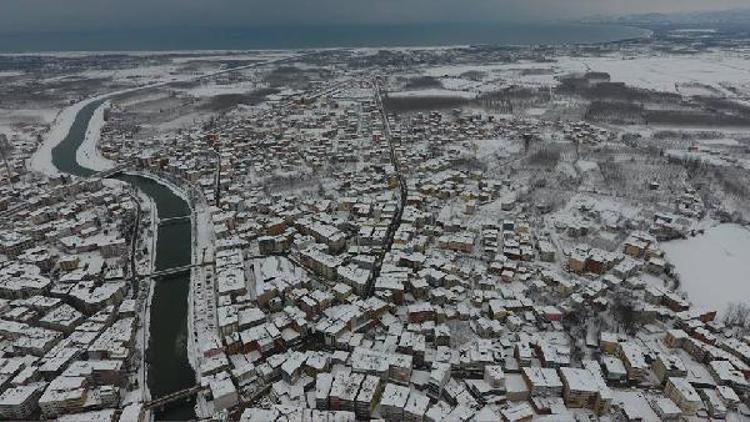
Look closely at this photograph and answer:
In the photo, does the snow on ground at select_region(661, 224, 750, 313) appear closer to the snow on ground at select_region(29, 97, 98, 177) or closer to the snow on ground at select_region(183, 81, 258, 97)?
the snow on ground at select_region(29, 97, 98, 177)

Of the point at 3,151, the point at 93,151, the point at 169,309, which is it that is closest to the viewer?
the point at 169,309

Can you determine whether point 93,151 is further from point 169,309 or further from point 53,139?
point 169,309

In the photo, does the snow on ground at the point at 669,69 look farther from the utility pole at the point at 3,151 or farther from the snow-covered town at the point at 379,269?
the utility pole at the point at 3,151

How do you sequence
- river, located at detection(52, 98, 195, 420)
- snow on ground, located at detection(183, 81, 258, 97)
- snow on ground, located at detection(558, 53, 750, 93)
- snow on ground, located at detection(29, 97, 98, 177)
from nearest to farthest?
1. river, located at detection(52, 98, 195, 420)
2. snow on ground, located at detection(29, 97, 98, 177)
3. snow on ground, located at detection(183, 81, 258, 97)
4. snow on ground, located at detection(558, 53, 750, 93)

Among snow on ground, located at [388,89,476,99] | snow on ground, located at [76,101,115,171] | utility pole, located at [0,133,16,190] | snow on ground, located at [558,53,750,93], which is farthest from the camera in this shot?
snow on ground, located at [558,53,750,93]

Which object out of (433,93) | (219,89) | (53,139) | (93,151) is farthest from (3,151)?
(433,93)

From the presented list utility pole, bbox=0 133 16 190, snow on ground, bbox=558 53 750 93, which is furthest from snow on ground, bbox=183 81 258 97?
snow on ground, bbox=558 53 750 93
